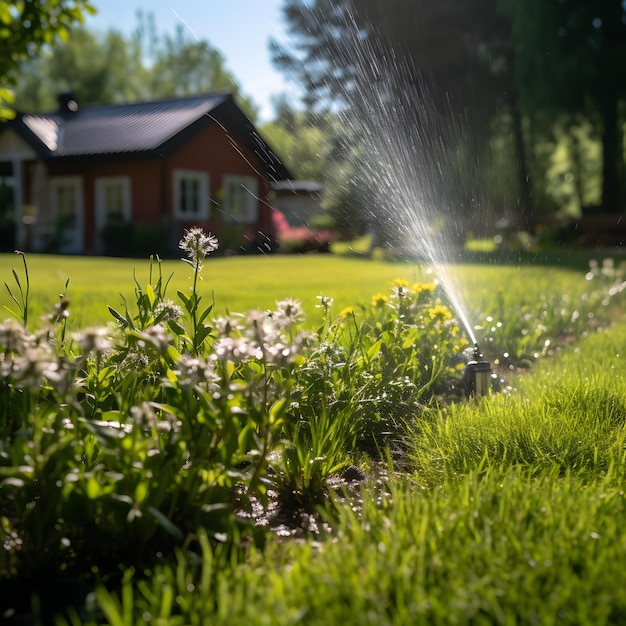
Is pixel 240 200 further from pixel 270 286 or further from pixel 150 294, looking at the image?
pixel 150 294

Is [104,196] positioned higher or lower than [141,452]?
higher

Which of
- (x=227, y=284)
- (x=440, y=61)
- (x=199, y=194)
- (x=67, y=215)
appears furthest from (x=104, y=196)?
(x=227, y=284)

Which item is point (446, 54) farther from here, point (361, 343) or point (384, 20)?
point (361, 343)

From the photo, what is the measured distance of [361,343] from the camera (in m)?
3.29

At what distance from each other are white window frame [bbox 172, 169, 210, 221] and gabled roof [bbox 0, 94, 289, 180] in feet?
4.11

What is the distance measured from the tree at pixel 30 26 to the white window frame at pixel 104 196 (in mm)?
15314

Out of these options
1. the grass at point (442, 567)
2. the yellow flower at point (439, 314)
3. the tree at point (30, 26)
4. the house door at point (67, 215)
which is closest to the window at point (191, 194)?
the house door at point (67, 215)

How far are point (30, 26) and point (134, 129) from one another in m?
16.6

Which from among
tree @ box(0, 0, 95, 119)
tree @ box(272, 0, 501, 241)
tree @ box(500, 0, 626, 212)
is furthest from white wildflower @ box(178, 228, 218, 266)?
tree @ box(500, 0, 626, 212)

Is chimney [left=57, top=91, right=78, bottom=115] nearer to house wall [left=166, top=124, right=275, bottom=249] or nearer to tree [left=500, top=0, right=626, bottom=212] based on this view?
house wall [left=166, top=124, right=275, bottom=249]

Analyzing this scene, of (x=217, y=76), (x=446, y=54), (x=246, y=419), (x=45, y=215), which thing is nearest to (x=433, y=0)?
(x=446, y=54)

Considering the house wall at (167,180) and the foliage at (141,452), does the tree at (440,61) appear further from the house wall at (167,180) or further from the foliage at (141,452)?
the foliage at (141,452)

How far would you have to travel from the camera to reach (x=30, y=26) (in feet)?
19.4

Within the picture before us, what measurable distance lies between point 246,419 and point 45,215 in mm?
22357
